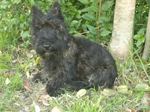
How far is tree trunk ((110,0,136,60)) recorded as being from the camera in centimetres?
622

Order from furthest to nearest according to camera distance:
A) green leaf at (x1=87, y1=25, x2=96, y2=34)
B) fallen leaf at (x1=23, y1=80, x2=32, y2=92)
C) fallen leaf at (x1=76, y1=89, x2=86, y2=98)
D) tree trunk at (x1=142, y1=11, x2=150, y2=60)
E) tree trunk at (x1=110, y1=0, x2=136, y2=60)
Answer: green leaf at (x1=87, y1=25, x2=96, y2=34) → tree trunk at (x1=142, y1=11, x2=150, y2=60) → tree trunk at (x1=110, y1=0, x2=136, y2=60) → fallen leaf at (x1=23, y1=80, x2=32, y2=92) → fallen leaf at (x1=76, y1=89, x2=86, y2=98)

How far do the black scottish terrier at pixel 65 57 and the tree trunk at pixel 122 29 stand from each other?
474mm

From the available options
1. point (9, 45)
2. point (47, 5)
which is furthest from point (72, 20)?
point (9, 45)

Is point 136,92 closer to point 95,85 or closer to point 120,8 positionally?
point 95,85

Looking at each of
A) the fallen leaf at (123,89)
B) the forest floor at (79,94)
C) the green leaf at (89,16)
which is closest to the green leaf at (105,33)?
the green leaf at (89,16)

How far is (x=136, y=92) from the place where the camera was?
19.2 feet

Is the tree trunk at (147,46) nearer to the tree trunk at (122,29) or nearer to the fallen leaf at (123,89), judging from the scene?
the tree trunk at (122,29)

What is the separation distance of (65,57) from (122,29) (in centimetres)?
107

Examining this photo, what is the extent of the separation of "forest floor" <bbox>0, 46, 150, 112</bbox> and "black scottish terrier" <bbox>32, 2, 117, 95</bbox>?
15 cm

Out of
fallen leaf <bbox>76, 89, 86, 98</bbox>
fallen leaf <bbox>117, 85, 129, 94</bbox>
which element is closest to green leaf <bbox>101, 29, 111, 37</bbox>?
fallen leaf <bbox>117, 85, 129, 94</bbox>

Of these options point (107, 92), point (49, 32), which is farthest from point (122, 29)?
point (49, 32)

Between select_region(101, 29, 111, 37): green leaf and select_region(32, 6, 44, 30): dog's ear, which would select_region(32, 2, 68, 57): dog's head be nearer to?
select_region(32, 6, 44, 30): dog's ear

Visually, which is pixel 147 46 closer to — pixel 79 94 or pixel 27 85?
pixel 79 94

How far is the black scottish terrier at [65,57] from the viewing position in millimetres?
5520
